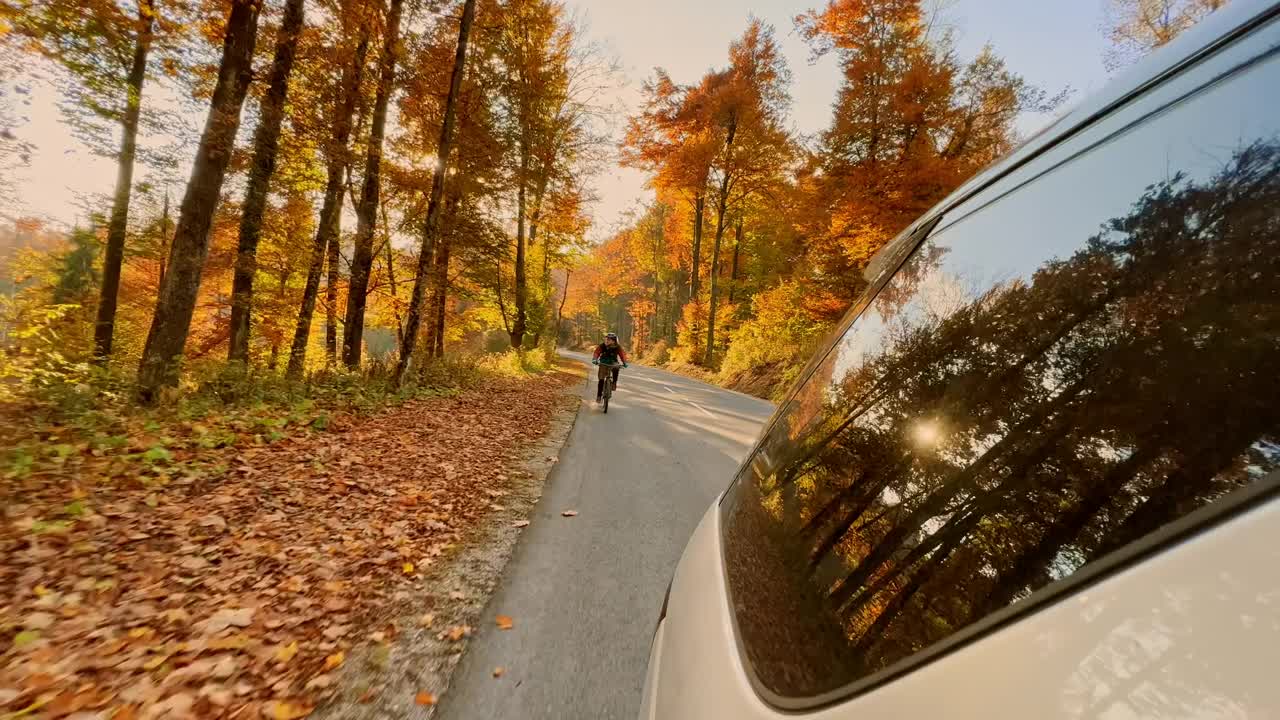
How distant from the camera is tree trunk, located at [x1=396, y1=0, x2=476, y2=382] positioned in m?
8.92

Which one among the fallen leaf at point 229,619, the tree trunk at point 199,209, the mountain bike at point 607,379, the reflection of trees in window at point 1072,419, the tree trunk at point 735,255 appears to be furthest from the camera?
the tree trunk at point 735,255

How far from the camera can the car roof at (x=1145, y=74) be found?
692 millimetres

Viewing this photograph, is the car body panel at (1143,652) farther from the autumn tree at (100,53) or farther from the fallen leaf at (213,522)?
the autumn tree at (100,53)

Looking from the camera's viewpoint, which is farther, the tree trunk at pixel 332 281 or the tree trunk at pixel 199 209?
the tree trunk at pixel 332 281

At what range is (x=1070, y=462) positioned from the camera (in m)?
0.67

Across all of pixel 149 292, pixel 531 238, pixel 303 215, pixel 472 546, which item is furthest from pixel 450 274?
pixel 149 292

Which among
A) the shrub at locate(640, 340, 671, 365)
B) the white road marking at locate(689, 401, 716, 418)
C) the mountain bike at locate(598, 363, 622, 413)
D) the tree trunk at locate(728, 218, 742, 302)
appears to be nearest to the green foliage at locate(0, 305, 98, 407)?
the mountain bike at locate(598, 363, 622, 413)

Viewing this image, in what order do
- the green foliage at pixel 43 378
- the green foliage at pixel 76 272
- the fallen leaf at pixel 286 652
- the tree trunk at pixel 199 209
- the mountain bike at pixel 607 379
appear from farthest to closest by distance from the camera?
1. the green foliage at pixel 76 272
2. the mountain bike at pixel 607 379
3. the tree trunk at pixel 199 209
4. the green foliage at pixel 43 378
5. the fallen leaf at pixel 286 652

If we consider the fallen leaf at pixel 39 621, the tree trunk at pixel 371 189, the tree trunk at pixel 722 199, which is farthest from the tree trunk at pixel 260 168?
the tree trunk at pixel 722 199

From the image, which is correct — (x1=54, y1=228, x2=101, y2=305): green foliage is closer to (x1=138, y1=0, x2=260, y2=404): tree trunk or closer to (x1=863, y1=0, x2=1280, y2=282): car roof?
(x1=138, y1=0, x2=260, y2=404): tree trunk

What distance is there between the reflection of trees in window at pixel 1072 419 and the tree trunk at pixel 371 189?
11.1 meters

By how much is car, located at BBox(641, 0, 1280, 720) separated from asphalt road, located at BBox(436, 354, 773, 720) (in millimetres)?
1718

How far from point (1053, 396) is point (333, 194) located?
13.3 meters

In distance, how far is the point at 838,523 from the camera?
108 centimetres
